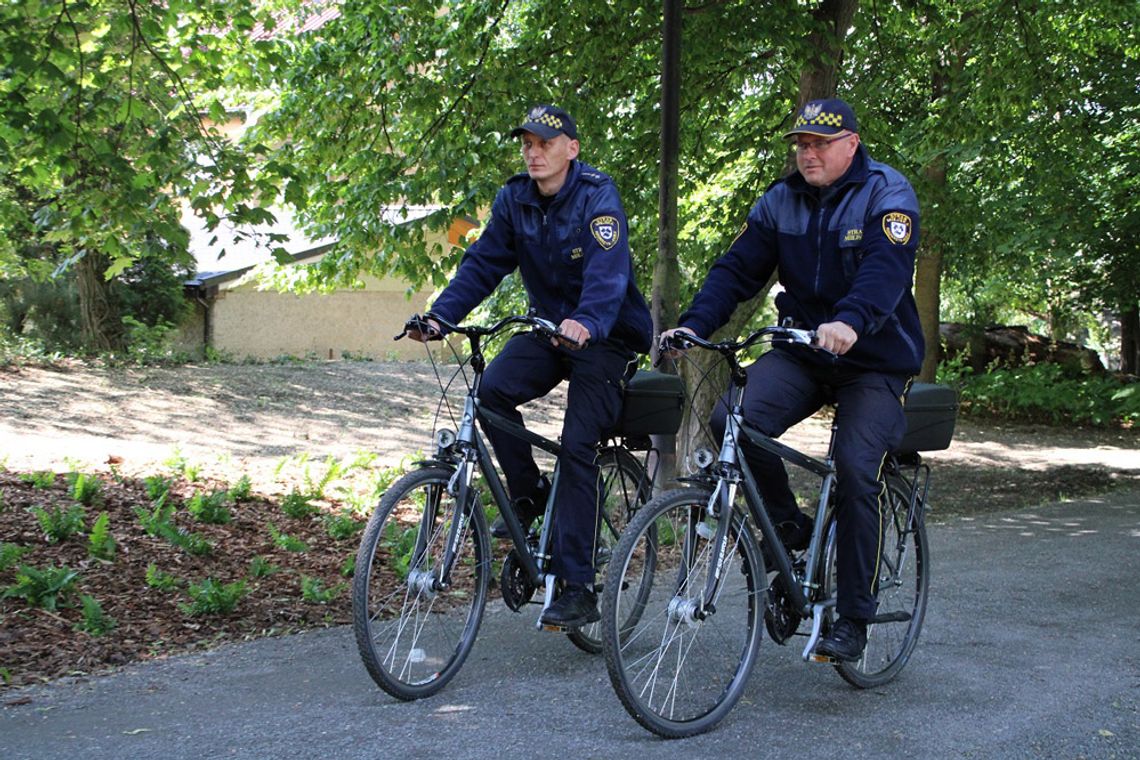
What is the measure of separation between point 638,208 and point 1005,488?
507 centimetres

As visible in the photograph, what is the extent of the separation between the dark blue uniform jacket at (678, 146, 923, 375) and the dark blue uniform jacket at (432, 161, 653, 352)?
0.35 metres

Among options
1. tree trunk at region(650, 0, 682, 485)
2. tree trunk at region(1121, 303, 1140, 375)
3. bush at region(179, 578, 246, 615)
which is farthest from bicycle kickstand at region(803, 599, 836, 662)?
tree trunk at region(1121, 303, 1140, 375)

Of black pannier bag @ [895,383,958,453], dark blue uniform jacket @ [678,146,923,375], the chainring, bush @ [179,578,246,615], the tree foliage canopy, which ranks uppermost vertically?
the tree foliage canopy

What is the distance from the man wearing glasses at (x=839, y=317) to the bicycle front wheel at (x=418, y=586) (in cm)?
107

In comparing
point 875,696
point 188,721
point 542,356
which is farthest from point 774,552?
point 188,721

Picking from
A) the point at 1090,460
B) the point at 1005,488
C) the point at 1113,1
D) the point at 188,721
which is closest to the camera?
the point at 188,721

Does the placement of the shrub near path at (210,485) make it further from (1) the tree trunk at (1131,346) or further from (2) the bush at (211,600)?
(1) the tree trunk at (1131,346)

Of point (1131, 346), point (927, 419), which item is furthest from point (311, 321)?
point (927, 419)

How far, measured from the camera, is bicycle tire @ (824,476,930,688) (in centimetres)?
493

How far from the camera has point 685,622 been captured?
14.0ft

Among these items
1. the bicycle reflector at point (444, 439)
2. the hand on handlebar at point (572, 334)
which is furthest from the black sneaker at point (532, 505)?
the hand on handlebar at point (572, 334)

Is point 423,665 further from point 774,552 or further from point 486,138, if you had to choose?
point 486,138

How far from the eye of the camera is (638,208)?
10641mm

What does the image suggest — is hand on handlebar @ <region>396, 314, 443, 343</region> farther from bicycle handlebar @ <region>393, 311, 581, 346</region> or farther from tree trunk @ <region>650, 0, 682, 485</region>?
tree trunk @ <region>650, 0, 682, 485</region>
